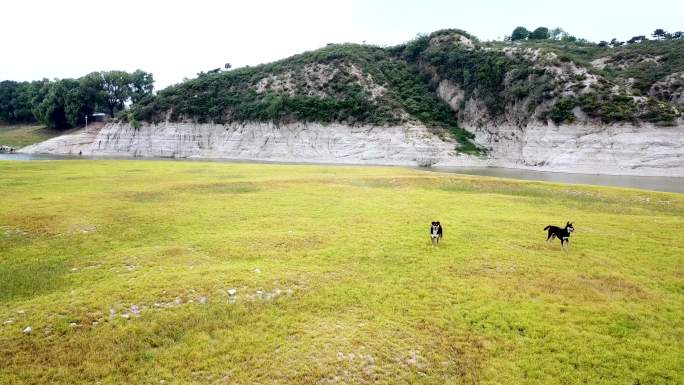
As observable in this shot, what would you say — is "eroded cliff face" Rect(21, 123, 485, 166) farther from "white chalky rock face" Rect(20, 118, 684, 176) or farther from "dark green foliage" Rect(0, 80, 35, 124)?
"dark green foliage" Rect(0, 80, 35, 124)

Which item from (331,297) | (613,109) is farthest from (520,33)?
(331,297)

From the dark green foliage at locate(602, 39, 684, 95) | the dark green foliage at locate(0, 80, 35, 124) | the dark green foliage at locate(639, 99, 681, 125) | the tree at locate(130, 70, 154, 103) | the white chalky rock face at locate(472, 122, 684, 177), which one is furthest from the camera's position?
the dark green foliage at locate(0, 80, 35, 124)

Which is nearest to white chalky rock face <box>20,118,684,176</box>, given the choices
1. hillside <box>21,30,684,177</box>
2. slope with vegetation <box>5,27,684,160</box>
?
hillside <box>21,30,684,177</box>

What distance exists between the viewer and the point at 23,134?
144 meters

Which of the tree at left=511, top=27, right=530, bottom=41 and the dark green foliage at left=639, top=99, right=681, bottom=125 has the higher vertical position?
the tree at left=511, top=27, right=530, bottom=41

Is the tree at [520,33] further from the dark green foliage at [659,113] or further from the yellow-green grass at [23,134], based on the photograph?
the yellow-green grass at [23,134]

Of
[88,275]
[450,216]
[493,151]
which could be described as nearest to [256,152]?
[493,151]

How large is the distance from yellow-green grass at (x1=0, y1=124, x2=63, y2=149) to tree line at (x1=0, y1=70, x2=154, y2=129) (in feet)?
11.7

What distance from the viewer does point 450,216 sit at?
24016 millimetres

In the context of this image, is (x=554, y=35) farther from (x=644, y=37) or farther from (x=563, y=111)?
(x=563, y=111)

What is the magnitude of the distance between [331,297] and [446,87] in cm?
10356

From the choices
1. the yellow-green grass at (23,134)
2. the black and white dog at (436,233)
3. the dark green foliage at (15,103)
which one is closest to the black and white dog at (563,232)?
the black and white dog at (436,233)

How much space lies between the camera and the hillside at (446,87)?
3103 inches

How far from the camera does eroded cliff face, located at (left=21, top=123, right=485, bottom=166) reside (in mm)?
86875
